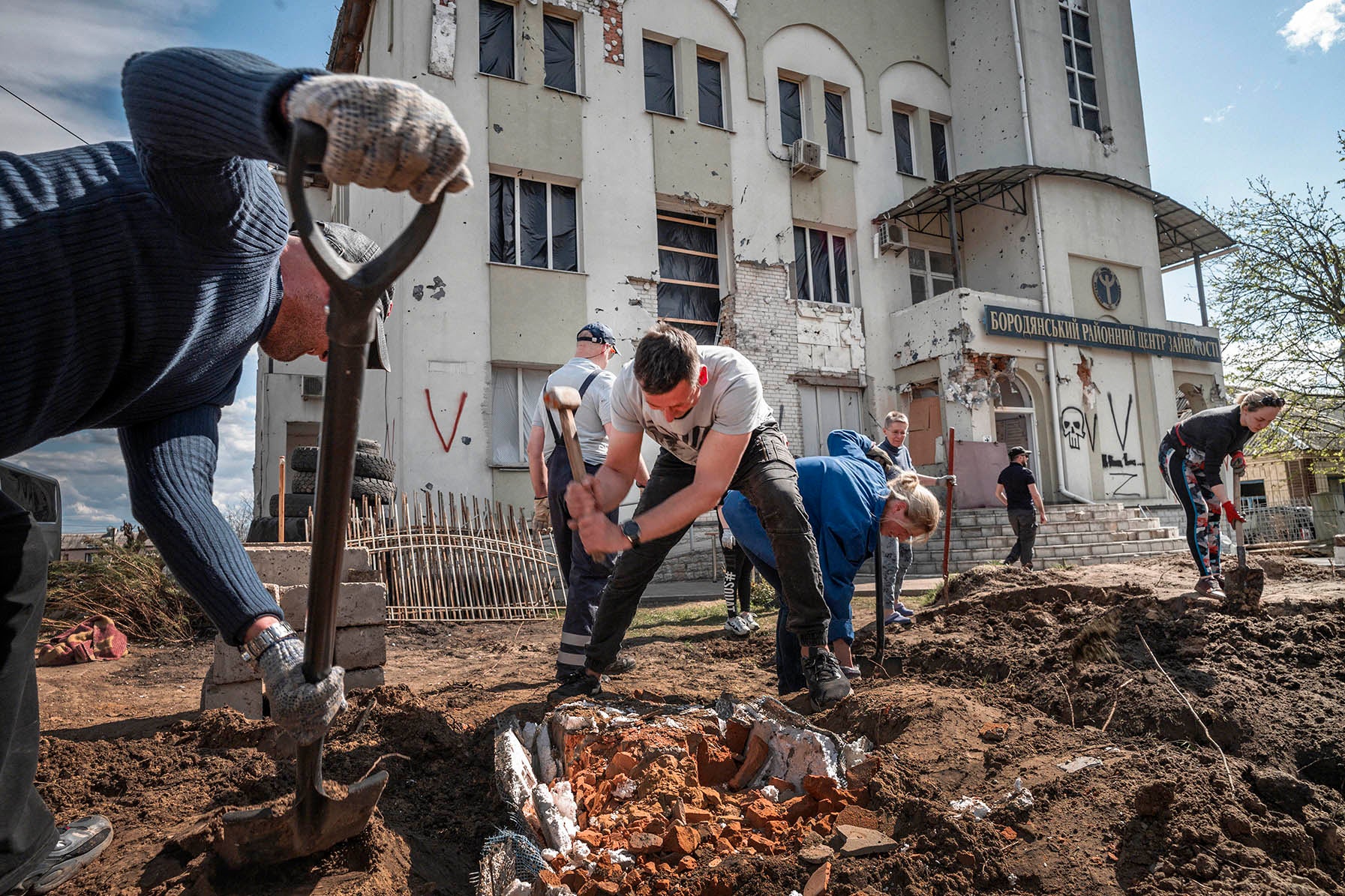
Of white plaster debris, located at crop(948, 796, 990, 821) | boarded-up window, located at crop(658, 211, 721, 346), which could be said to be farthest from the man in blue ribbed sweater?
boarded-up window, located at crop(658, 211, 721, 346)

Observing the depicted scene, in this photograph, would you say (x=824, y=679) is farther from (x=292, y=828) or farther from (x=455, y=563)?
(x=455, y=563)

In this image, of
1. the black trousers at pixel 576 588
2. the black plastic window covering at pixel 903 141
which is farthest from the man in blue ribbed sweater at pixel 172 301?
the black plastic window covering at pixel 903 141

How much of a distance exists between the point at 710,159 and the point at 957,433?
239 inches

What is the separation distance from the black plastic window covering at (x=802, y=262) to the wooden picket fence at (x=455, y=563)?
7.08 metres

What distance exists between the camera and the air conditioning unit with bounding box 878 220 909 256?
45.1 feet

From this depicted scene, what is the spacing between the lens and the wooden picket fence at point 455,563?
7.00 m

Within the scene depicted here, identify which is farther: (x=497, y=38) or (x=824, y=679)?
(x=497, y=38)

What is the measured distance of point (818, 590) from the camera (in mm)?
3094

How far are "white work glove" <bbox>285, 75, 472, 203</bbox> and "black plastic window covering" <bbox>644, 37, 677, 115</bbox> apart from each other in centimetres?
1192

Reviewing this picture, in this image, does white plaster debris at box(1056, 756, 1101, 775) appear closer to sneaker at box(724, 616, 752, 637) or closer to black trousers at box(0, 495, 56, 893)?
black trousers at box(0, 495, 56, 893)

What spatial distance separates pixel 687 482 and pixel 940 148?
14446 millimetres

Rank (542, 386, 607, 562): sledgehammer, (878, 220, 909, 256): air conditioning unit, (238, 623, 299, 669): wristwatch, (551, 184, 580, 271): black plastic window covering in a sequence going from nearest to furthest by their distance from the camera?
(238, 623, 299, 669): wristwatch → (542, 386, 607, 562): sledgehammer → (551, 184, 580, 271): black plastic window covering → (878, 220, 909, 256): air conditioning unit

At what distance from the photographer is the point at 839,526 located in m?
3.48

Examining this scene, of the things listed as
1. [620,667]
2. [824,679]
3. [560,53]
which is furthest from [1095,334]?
[824,679]
